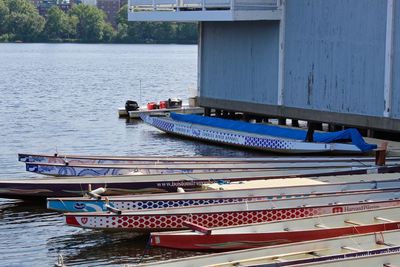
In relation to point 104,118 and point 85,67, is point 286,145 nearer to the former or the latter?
point 104,118

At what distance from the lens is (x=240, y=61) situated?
41906 millimetres

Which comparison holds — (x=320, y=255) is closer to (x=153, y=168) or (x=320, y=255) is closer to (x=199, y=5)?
(x=153, y=168)

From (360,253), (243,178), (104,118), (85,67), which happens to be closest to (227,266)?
(360,253)

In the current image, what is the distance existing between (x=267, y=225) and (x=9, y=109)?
40268mm

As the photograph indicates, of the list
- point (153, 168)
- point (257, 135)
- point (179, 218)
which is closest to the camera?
point (179, 218)

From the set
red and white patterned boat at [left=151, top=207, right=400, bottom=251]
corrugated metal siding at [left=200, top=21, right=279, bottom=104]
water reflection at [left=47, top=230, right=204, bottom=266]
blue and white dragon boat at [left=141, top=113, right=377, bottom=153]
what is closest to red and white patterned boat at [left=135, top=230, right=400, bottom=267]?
red and white patterned boat at [left=151, top=207, right=400, bottom=251]

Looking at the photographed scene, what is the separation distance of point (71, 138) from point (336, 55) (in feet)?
45.4

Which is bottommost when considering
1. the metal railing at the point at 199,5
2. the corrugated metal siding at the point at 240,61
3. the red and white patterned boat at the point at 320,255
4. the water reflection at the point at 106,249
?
the water reflection at the point at 106,249

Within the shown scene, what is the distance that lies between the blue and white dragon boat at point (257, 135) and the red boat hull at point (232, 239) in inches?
508

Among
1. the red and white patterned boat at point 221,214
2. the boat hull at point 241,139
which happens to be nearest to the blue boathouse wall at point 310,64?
the boat hull at point 241,139

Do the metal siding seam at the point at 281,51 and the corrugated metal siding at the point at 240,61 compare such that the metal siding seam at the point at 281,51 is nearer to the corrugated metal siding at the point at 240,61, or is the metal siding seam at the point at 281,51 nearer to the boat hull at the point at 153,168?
the corrugated metal siding at the point at 240,61

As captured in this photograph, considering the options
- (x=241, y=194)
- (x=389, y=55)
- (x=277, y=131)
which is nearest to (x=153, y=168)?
(x=241, y=194)

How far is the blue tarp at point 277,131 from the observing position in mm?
35062

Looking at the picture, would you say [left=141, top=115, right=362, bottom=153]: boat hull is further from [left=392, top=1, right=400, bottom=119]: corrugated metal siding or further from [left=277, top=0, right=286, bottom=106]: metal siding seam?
[left=277, top=0, right=286, bottom=106]: metal siding seam
